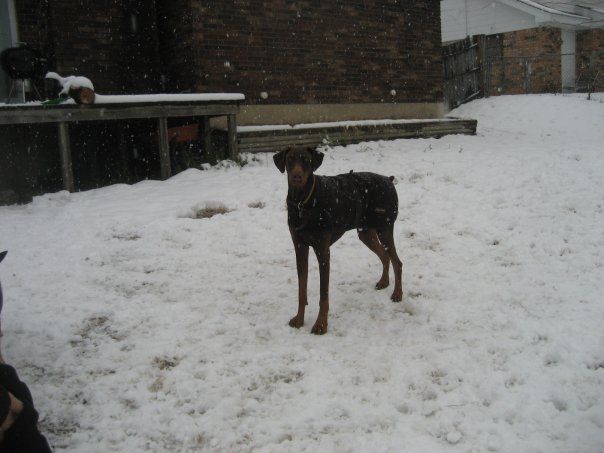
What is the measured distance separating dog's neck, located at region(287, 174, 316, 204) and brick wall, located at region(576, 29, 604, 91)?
22.7m

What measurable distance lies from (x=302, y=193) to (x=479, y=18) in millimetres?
22071

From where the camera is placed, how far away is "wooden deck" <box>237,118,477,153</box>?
9625mm

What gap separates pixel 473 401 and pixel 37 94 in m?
9.33

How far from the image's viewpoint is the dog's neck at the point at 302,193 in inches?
147

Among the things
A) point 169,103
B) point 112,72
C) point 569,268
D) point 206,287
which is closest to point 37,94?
point 112,72

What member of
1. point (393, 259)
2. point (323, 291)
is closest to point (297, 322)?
point (323, 291)

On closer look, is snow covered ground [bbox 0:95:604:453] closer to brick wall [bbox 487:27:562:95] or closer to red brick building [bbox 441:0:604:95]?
brick wall [bbox 487:27:562:95]

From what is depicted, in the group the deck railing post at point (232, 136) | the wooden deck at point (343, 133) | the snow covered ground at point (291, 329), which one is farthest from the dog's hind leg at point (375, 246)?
the wooden deck at point (343, 133)

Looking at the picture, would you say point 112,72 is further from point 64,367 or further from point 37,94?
point 64,367

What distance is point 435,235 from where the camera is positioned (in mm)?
6039

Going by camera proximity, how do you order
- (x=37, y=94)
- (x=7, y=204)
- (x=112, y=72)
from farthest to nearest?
(x=112, y=72) → (x=37, y=94) → (x=7, y=204)

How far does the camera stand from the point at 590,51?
22.6 meters

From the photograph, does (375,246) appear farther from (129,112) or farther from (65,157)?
(65,157)

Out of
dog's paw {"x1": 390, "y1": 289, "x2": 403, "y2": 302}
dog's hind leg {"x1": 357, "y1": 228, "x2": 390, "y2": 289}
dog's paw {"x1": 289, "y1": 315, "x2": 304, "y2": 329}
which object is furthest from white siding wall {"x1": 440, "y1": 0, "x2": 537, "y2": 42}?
dog's paw {"x1": 289, "y1": 315, "x2": 304, "y2": 329}
